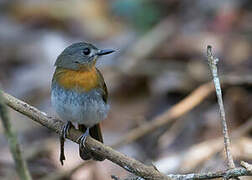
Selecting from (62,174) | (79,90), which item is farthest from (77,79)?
(62,174)

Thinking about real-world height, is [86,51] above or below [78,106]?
above

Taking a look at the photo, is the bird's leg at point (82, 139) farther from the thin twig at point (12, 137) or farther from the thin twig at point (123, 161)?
the thin twig at point (12, 137)

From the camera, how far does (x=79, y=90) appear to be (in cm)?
460

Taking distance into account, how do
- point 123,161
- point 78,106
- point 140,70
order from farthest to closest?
point 140,70 → point 78,106 → point 123,161

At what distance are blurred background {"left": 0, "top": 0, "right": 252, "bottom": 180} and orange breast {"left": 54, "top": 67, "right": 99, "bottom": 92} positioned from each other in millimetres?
1296

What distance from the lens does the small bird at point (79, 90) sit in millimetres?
4543

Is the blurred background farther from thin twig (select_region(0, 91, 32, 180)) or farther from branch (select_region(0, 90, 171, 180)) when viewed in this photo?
thin twig (select_region(0, 91, 32, 180))

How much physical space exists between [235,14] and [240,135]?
412 cm

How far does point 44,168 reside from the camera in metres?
6.09

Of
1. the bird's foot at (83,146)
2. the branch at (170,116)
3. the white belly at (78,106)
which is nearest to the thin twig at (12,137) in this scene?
the bird's foot at (83,146)

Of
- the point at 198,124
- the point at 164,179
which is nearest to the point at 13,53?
the point at 198,124

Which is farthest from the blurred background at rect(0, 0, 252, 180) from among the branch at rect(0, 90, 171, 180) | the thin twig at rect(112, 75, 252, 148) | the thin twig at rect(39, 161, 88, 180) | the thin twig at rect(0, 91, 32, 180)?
the thin twig at rect(0, 91, 32, 180)

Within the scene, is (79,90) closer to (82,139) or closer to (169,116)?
(82,139)

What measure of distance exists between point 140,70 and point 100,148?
4984mm
